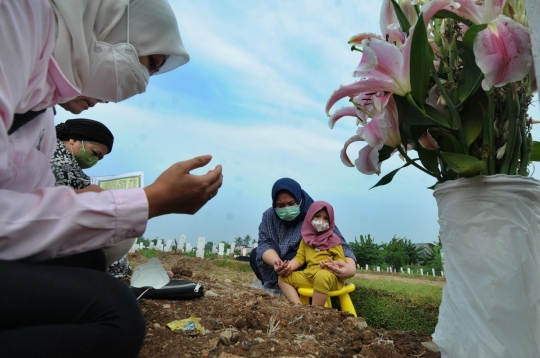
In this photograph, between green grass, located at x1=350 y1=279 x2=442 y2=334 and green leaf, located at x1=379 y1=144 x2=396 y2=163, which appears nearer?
green leaf, located at x1=379 y1=144 x2=396 y2=163

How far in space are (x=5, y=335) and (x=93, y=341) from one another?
17cm

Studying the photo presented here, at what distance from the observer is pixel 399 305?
11.9 ft

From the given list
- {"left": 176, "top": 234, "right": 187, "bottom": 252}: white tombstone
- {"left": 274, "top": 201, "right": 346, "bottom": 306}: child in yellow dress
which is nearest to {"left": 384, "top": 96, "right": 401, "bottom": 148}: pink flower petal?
{"left": 274, "top": 201, "right": 346, "bottom": 306}: child in yellow dress

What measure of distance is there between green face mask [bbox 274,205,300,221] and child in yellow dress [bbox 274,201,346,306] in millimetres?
181

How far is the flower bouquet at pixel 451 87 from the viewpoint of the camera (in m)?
1.22

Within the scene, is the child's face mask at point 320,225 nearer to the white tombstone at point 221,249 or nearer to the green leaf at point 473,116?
the green leaf at point 473,116

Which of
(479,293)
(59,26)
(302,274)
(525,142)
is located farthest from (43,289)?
(302,274)

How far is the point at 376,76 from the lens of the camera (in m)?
1.34

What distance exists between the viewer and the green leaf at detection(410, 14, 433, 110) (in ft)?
4.18

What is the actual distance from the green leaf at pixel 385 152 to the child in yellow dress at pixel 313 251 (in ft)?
6.60

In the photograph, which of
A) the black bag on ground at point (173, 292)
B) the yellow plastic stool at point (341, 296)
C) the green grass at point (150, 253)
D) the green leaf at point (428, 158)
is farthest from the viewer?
the green grass at point (150, 253)

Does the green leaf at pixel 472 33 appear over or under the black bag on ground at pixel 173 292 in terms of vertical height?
over

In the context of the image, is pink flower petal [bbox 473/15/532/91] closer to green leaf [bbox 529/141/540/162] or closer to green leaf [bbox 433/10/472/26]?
green leaf [bbox 433/10/472/26]

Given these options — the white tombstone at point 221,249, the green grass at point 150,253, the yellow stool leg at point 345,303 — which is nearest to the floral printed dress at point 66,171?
the yellow stool leg at point 345,303
